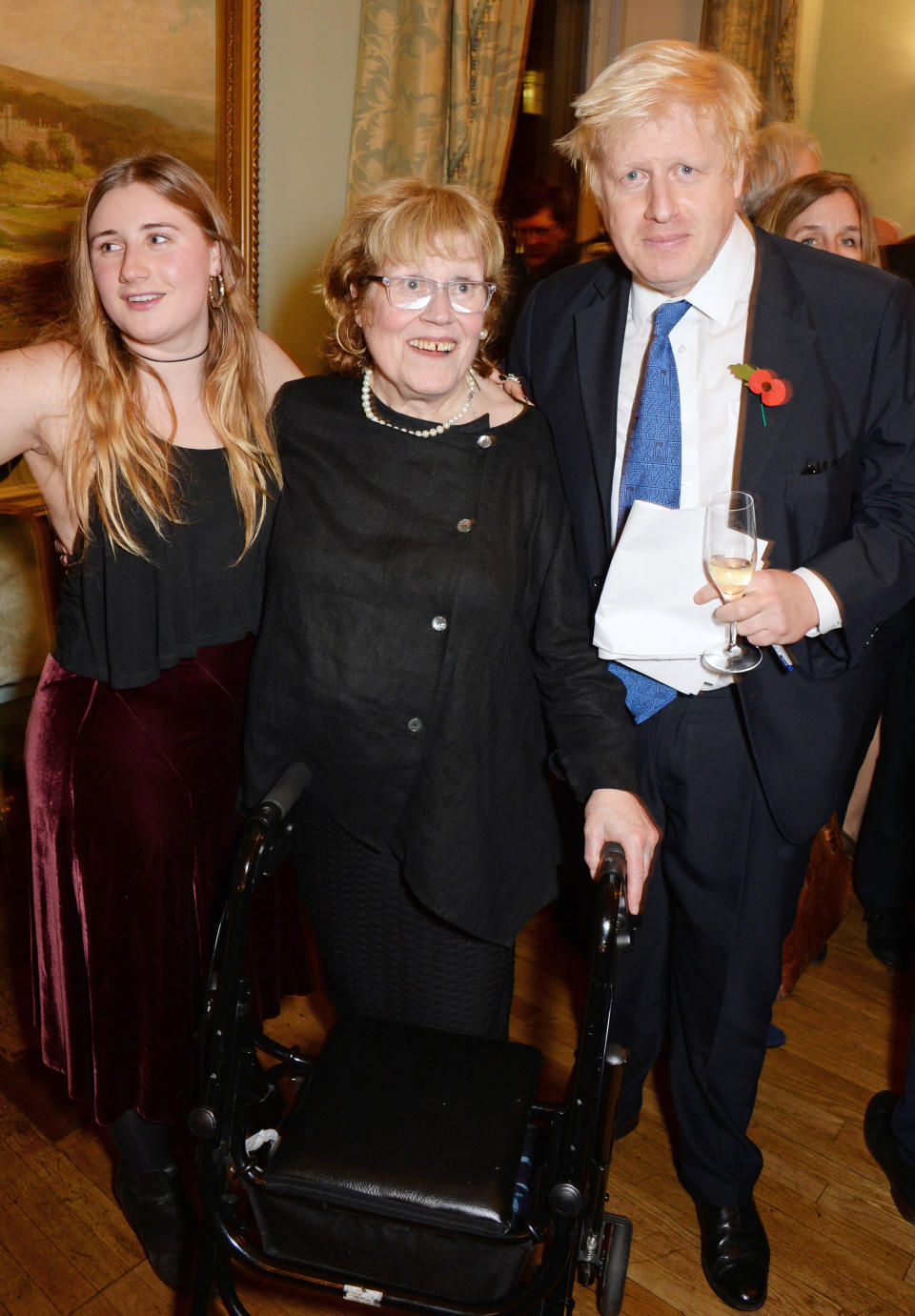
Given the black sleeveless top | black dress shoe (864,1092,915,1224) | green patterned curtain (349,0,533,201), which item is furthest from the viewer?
green patterned curtain (349,0,533,201)

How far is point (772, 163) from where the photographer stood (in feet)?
9.39

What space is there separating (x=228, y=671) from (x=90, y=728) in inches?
9.3

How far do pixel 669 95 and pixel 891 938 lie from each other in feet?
7.68

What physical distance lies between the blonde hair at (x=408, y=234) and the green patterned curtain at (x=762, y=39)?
4.66m

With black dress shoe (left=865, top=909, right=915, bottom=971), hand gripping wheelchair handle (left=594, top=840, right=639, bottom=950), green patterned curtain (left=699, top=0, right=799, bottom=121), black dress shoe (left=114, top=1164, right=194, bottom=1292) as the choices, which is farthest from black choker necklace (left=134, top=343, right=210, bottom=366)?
green patterned curtain (left=699, top=0, right=799, bottom=121)

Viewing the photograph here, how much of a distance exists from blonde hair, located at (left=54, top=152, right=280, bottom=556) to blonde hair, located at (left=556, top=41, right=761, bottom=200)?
0.62 m

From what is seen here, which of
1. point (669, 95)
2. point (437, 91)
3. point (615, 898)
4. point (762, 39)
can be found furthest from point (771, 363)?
point (762, 39)

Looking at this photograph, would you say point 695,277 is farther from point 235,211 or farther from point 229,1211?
point 235,211

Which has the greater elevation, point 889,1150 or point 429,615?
point 429,615

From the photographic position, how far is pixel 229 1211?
1.25 meters

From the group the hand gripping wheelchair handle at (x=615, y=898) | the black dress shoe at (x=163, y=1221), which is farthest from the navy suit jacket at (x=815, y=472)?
the black dress shoe at (x=163, y=1221)

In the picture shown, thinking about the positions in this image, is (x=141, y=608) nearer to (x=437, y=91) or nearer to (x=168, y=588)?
(x=168, y=588)

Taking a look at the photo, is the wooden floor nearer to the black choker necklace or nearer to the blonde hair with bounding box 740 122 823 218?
the black choker necklace

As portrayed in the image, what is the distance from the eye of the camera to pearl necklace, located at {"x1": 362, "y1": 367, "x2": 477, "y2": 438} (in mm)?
1522
